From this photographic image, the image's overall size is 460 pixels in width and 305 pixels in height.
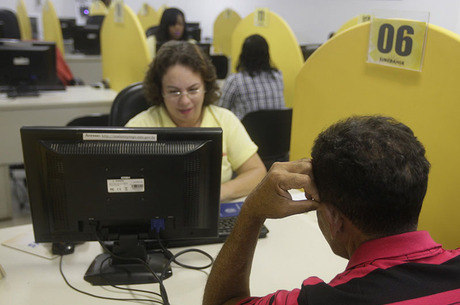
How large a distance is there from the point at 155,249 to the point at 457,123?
0.92 meters

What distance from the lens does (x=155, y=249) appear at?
4.09ft

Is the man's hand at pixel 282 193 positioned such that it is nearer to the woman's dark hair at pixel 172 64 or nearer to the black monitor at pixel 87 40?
the woman's dark hair at pixel 172 64

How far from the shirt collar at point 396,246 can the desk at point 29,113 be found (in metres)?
2.56

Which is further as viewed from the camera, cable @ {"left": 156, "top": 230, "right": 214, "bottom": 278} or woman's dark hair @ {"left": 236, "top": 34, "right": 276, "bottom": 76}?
woman's dark hair @ {"left": 236, "top": 34, "right": 276, "bottom": 76}

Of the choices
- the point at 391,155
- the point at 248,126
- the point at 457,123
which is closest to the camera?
the point at 391,155

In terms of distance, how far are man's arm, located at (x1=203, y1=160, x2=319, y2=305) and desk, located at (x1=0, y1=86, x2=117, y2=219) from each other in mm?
2204

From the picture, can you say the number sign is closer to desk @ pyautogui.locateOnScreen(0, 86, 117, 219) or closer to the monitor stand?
the monitor stand

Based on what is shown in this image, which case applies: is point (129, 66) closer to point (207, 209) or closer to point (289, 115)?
point (289, 115)

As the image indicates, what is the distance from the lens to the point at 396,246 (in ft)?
2.20

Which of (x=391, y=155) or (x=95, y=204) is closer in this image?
(x=391, y=155)

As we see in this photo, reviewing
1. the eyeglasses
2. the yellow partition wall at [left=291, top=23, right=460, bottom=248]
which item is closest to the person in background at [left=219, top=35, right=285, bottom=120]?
the eyeglasses

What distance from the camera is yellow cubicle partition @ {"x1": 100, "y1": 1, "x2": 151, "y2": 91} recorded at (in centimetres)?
272

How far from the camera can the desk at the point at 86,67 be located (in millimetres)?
4852

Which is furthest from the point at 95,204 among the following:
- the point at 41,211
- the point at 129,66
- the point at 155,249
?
the point at 129,66
